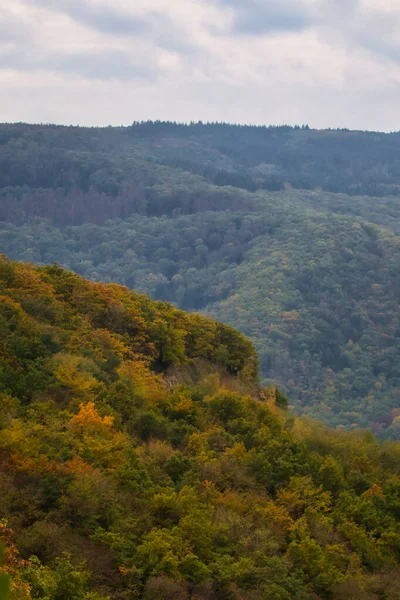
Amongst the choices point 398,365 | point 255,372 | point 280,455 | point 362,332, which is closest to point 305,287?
point 362,332

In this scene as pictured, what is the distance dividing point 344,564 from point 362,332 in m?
142

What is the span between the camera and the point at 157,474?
27.5 m

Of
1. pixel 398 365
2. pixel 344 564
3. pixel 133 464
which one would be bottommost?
pixel 398 365

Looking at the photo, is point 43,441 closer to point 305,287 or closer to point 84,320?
point 84,320

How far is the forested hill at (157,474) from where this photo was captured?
21.3m

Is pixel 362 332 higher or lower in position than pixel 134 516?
lower

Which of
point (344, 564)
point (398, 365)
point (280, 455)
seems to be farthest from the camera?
point (398, 365)

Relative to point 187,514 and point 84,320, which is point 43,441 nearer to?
point 187,514

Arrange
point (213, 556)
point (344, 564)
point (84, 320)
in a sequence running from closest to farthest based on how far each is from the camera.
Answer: point (213, 556)
point (344, 564)
point (84, 320)

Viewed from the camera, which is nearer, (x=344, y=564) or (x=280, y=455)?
(x=344, y=564)

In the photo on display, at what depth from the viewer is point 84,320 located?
3819cm

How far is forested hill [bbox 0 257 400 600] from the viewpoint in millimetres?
21297

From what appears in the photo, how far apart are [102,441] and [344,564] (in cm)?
733

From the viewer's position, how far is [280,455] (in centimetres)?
3209
